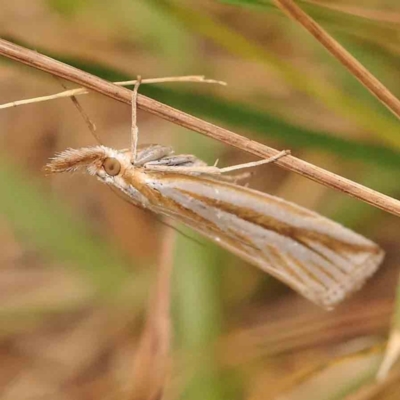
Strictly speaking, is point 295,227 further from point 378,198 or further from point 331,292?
point 378,198

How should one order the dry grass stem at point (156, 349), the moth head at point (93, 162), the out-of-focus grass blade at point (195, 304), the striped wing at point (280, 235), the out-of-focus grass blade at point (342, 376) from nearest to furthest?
the moth head at point (93, 162) < the striped wing at point (280, 235) < the out-of-focus grass blade at point (342, 376) < the dry grass stem at point (156, 349) < the out-of-focus grass blade at point (195, 304)

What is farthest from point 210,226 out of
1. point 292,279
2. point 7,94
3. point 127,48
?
point 7,94

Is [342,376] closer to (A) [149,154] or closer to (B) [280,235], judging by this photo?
(B) [280,235]

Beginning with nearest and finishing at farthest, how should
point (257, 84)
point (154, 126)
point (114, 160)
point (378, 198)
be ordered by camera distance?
1. point (378, 198)
2. point (114, 160)
3. point (257, 84)
4. point (154, 126)

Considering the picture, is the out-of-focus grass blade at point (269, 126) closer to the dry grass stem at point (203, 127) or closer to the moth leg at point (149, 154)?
the moth leg at point (149, 154)

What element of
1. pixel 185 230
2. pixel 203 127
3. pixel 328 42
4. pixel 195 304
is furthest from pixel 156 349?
pixel 328 42

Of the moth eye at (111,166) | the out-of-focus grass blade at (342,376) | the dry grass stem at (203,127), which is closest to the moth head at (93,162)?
the moth eye at (111,166)

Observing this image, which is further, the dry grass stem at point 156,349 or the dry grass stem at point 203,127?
the dry grass stem at point 156,349
